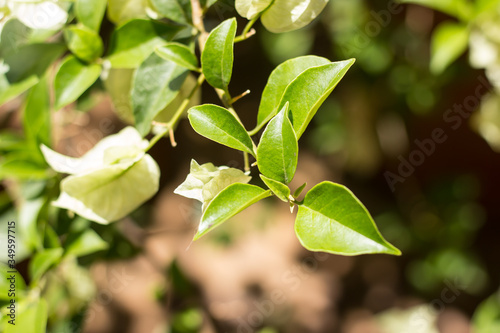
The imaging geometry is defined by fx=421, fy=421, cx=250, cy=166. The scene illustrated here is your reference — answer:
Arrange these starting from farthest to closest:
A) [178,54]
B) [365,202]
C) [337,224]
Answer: [365,202] → [178,54] → [337,224]

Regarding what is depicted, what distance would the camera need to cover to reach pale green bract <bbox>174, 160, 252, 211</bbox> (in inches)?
14.9

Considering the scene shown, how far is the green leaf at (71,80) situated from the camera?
506 millimetres

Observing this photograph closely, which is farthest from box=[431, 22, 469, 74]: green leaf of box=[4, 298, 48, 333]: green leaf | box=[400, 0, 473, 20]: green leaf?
box=[4, 298, 48, 333]: green leaf

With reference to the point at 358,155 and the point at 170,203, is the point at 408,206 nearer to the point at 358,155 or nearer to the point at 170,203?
the point at 358,155

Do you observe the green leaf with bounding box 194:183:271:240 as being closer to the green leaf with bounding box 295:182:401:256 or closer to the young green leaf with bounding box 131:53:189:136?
the green leaf with bounding box 295:182:401:256

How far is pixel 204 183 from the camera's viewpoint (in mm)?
387

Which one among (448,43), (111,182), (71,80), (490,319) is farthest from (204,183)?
(490,319)

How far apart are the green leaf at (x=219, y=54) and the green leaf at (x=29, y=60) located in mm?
277

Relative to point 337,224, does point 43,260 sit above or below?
below

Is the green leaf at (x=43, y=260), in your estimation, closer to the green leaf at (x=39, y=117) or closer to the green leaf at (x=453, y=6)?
the green leaf at (x=39, y=117)

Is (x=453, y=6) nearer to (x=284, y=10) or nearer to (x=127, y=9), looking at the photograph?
Answer: (x=284, y=10)

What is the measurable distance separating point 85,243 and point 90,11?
12.2 inches

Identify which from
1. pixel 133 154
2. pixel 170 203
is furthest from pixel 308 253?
pixel 133 154

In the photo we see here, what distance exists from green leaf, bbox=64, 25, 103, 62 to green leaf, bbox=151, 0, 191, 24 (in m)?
0.10
